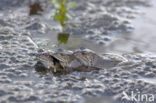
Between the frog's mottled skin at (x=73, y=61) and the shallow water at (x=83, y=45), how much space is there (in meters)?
0.06

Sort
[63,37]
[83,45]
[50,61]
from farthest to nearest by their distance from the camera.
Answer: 1. [63,37]
2. [83,45]
3. [50,61]

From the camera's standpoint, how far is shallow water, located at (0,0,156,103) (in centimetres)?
196

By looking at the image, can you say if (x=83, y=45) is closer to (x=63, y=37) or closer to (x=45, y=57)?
(x=63, y=37)

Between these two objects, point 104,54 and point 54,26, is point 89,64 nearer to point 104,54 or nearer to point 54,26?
point 104,54

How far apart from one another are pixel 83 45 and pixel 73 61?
40 centimetres

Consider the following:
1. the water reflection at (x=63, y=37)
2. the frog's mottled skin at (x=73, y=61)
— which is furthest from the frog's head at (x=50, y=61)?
the water reflection at (x=63, y=37)

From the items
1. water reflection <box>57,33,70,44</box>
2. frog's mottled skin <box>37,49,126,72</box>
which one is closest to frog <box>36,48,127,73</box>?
frog's mottled skin <box>37,49,126,72</box>

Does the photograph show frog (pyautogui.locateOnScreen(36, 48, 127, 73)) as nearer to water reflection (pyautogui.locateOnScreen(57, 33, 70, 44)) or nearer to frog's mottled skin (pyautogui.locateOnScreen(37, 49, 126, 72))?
frog's mottled skin (pyautogui.locateOnScreen(37, 49, 126, 72))

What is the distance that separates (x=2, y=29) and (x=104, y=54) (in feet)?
3.23

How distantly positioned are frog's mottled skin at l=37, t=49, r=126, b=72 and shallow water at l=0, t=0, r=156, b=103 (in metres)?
0.06

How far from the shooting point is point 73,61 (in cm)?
222

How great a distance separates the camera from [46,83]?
2025 millimetres

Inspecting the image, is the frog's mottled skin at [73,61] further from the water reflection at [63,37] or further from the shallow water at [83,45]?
the water reflection at [63,37]

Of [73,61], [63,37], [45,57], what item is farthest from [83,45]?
[45,57]
